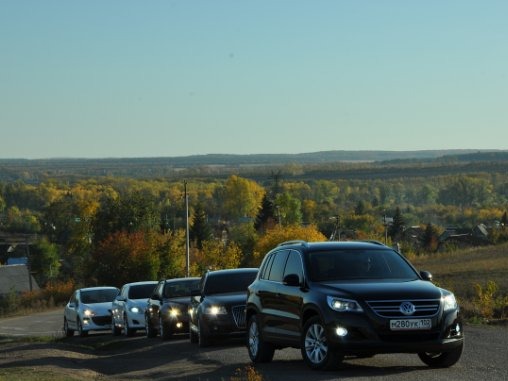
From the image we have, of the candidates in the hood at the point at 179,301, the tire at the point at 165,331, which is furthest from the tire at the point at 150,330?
the tire at the point at 165,331

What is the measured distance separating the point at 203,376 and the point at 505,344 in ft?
18.4

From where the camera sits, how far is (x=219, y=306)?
23281 mm

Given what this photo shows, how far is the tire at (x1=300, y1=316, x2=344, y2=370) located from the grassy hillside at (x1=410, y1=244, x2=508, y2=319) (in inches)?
447

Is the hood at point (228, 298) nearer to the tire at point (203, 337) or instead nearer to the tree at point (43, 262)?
the tire at point (203, 337)

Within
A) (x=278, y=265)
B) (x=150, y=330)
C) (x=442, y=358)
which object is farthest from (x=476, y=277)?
(x=442, y=358)

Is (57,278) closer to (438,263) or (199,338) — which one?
(438,263)

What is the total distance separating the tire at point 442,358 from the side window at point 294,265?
6.49ft

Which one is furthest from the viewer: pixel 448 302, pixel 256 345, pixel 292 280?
pixel 256 345

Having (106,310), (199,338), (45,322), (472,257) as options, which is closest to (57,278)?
(472,257)

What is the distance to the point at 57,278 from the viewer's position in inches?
6068

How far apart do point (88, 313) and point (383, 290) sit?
22.8 m

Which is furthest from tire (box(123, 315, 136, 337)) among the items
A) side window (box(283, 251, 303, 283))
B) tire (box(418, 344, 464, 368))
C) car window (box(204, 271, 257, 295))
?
tire (box(418, 344, 464, 368))

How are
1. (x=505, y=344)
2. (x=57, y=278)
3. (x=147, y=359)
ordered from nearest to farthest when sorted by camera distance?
(x=505, y=344), (x=147, y=359), (x=57, y=278)

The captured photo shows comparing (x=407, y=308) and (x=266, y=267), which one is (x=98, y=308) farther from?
(x=407, y=308)
